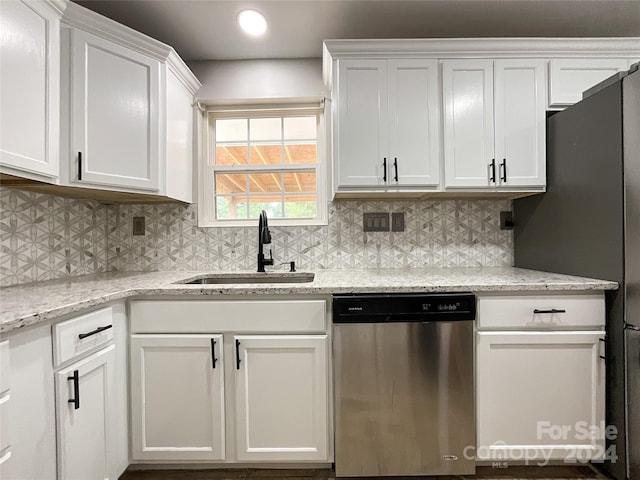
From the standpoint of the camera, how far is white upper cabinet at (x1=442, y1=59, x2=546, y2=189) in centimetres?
180

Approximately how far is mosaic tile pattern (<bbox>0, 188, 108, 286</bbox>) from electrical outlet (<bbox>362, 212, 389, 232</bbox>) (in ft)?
5.79

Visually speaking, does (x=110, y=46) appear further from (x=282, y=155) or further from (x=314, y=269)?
(x=314, y=269)

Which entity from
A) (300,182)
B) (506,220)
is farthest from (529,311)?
(300,182)

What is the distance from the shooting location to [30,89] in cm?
Answer: 131

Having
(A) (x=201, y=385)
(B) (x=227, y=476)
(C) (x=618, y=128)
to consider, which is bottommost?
(B) (x=227, y=476)

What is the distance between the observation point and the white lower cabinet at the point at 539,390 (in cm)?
148

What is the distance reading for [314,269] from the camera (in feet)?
7.22

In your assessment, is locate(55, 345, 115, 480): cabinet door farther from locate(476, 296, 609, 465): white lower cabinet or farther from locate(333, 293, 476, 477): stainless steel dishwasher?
locate(476, 296, 609, 465): white lower cabinet

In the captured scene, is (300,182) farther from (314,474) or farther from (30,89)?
(314,474)

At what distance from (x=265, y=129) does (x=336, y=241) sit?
0.97 m

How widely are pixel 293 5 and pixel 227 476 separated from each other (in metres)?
2.42

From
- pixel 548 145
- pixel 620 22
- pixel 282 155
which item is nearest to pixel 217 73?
pixel 282 155

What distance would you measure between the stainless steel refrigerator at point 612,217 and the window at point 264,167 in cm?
140

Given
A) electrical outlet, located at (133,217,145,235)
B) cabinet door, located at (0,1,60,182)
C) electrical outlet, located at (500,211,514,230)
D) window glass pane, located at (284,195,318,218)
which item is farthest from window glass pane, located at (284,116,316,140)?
electrical outlet, located at (500,211,514,230)
